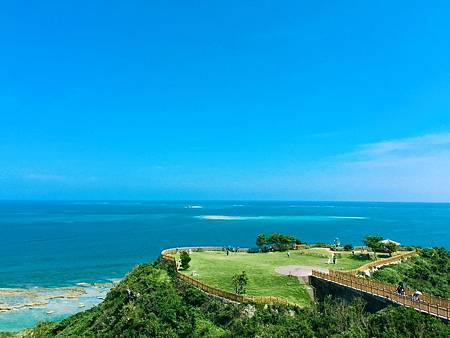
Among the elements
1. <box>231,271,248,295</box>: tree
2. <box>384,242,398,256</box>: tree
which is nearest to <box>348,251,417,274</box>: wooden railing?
<box>384,242,398,256</box>: tree

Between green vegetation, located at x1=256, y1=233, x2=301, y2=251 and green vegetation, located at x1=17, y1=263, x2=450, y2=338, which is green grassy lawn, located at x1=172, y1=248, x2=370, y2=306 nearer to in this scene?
green vegetation, located at x1=17, y1=263, x2=450, y2=338

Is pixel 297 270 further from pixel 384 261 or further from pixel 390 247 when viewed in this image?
pixel 390 247

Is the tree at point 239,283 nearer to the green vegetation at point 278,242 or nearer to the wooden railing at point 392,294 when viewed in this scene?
the wooden railing at point 392,294

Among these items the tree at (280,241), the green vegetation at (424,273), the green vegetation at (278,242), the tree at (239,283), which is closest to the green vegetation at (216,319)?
the tree at (239,283)

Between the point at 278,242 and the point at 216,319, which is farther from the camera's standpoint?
the point at 278,242

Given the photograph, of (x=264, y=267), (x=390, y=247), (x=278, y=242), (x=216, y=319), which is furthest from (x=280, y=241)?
(x=216, y=319)
